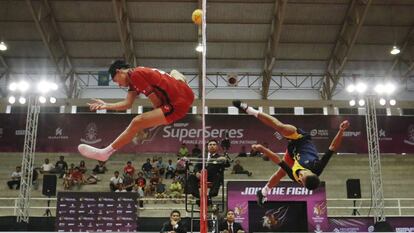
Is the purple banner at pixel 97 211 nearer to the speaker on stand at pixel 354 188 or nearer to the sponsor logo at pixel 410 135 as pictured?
the speaker on stand at pixel 354 188

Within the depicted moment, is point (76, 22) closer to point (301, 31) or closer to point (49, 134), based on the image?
point (49, 134)

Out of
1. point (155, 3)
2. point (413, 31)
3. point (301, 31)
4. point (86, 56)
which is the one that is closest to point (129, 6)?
point (155, 3)

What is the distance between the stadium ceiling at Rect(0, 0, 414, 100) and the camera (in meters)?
18.8

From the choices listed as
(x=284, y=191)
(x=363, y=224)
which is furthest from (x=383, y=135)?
(x=284, y=191)

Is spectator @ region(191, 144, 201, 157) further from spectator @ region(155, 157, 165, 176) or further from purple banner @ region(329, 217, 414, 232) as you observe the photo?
purple banner @ region(329, 217, 414, 232)

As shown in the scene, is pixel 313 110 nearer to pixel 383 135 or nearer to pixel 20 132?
pixel 383 135

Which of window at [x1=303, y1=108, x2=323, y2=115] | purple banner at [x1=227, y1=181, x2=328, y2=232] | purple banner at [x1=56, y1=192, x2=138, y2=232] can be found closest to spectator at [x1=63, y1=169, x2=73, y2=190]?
purple banner at [x1=56, y1=192, x2=138, y2=232]

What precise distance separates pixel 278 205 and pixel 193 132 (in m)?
8.09

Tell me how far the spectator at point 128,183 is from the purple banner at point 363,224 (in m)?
5.90

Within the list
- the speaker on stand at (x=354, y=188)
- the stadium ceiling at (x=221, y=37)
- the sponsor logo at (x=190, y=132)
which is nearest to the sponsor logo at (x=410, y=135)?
the stadium ceiling at (x=221, y=37)

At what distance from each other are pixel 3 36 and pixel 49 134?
14.8 ft

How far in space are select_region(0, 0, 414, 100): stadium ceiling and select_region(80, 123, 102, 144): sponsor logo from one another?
2998 mm

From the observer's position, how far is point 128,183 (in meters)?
15.4

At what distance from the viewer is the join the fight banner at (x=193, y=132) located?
1958 centimetres
